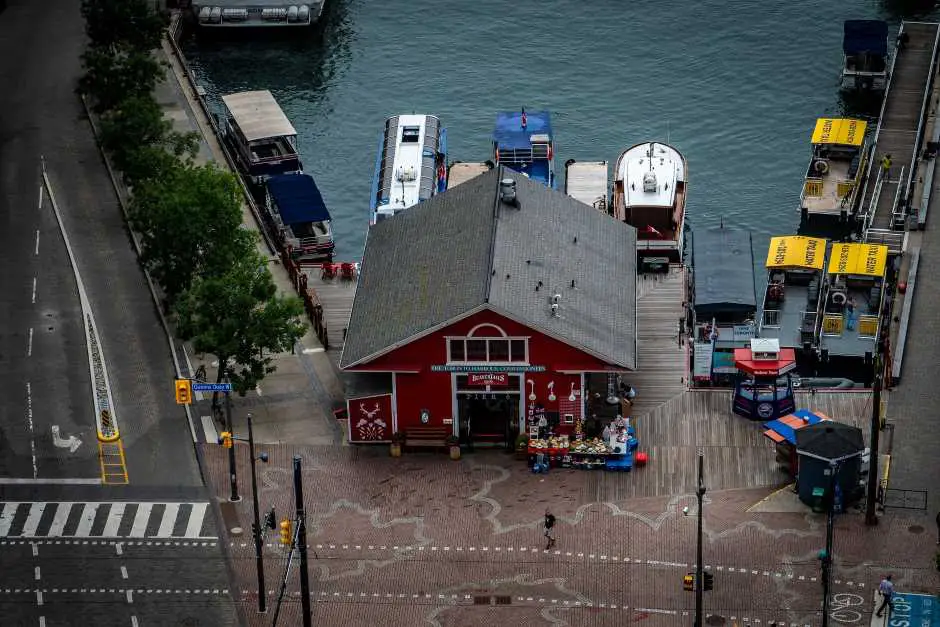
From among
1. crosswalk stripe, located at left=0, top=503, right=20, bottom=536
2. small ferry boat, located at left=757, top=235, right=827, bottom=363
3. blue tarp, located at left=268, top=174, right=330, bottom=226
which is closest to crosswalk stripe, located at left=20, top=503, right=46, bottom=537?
crosswalk stripe, located at left=0, top=503, right=20, bottom=536

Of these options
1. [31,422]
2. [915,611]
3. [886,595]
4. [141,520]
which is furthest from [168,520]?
[915,611]

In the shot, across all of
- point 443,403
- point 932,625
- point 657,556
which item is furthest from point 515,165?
point 932,625

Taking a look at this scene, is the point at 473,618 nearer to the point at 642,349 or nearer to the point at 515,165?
the point at 642,349

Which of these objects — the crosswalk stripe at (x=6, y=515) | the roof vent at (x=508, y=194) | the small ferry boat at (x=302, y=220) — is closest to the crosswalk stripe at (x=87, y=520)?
the crosswalk stripe at (x=6, y=515)

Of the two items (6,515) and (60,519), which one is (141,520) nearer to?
(60,519)

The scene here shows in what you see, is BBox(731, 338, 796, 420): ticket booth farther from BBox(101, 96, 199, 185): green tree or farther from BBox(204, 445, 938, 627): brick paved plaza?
BBox(101, 96, 199, 185): green tree
